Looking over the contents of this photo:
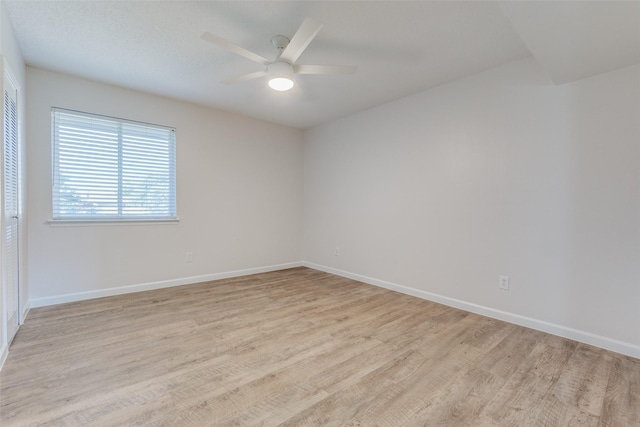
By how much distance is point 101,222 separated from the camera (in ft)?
10.9

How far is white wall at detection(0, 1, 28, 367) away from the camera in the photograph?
6.37ft

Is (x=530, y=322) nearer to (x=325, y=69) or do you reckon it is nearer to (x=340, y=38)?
(x=325, y=69)

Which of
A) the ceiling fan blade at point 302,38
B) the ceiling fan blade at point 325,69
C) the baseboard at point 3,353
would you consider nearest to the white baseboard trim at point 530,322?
the ceiling fan blade at point 325,69

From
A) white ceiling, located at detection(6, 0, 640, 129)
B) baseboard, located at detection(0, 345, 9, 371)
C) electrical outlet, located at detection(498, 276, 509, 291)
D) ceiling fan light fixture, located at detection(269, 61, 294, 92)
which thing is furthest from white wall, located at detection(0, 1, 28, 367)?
electrical outlet, located at detection(498, 276, 509, 291)

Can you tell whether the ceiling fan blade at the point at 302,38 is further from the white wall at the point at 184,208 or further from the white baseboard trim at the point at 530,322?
the white baseboard trim at the point at 530,322

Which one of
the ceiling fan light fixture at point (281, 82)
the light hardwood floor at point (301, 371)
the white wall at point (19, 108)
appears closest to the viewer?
the light hardwood floor at point (301, 371)

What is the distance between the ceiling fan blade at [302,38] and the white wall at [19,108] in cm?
188

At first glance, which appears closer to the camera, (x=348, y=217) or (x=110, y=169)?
(x=110, y=169)

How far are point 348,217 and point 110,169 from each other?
309 centimetres

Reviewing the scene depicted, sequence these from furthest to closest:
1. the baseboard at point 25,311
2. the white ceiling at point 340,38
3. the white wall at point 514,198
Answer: the baseboard at point 25,311, the white wall at point 514,198, the white ceiling at point 340,38

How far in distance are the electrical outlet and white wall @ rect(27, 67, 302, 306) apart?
3.20m

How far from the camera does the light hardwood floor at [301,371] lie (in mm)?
1515

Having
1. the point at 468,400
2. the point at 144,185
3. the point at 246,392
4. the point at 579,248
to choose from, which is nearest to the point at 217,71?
the point at 144,185

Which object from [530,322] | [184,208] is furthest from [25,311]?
[530,322]
